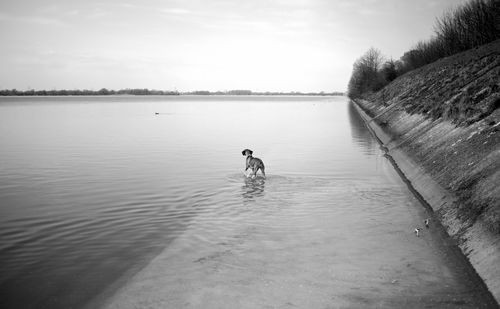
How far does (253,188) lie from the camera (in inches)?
707

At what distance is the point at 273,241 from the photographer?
11.5 meters

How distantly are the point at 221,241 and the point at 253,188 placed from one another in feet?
21.2

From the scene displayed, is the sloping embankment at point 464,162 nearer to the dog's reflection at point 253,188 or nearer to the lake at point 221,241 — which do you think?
the lake at point 221,241

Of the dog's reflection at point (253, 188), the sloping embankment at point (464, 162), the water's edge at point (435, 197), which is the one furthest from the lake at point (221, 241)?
the sloping embankment at point (464, 162)

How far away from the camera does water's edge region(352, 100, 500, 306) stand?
830 centimetres

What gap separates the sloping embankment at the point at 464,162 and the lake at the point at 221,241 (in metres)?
0.48

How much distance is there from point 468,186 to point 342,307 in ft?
22.4

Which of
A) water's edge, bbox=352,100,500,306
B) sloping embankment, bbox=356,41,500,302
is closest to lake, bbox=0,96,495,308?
water's edge, bbox=352,100,500,306

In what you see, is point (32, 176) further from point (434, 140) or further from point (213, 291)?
point (434, 140)

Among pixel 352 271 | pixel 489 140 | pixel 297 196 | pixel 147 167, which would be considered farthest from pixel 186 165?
pixel 352 271

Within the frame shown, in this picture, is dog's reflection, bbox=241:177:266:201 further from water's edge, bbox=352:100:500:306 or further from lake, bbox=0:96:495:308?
water's edge, bbox=352:100:500:306

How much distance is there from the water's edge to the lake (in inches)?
7.5

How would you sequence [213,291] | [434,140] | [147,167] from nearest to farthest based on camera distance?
1. [213,291]
2. [434,140]
3. [147,167]

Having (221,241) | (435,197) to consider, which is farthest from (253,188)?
(435,197)
